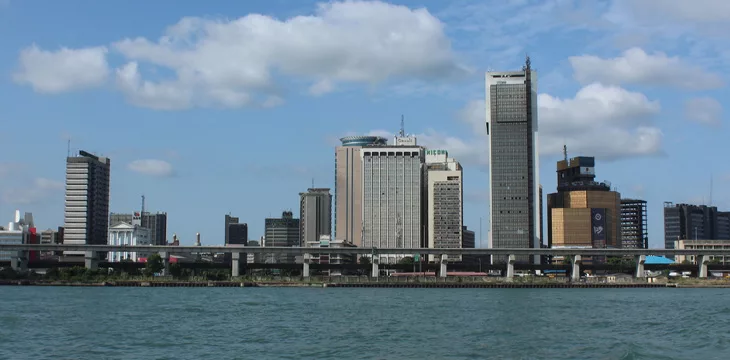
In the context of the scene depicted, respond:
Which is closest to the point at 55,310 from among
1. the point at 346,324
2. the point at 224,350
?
the point at 346,324

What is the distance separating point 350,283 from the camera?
612 feet

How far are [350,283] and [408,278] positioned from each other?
57.7 feet

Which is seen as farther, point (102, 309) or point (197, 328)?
point (102, 309)

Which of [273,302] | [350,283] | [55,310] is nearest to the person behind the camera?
[55,310]

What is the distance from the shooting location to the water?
54.8 meters

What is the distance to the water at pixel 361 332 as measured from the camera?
180ft

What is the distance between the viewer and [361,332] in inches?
2657

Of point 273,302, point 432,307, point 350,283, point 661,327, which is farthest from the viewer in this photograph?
point 350,283

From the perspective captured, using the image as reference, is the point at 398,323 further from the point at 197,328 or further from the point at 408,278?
the point at 408,278

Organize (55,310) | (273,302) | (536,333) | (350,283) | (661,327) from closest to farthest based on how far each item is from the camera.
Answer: (536,333), (661,327), (55,310), (273,302), (350,283)

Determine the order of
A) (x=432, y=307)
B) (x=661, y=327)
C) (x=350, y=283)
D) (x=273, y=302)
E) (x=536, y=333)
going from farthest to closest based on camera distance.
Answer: (x=350, y=283), (x=273, y=302), (x=432, y=307), (x=661, y=327), (x=536, y=333)

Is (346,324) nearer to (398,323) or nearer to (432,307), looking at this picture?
(398,323)

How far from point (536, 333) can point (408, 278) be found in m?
132

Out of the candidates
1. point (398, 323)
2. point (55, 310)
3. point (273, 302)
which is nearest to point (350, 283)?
point (273, 302)
